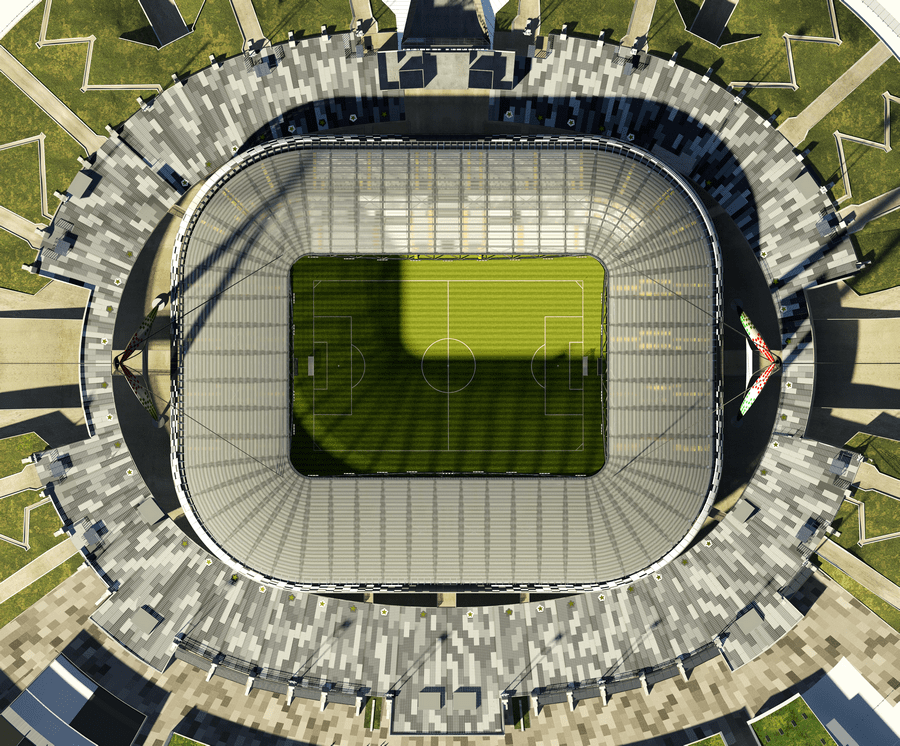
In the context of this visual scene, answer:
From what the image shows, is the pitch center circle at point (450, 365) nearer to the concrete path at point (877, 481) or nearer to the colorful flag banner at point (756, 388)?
the colorful flag banner at point (756, 388)

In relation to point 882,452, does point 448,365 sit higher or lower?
higher

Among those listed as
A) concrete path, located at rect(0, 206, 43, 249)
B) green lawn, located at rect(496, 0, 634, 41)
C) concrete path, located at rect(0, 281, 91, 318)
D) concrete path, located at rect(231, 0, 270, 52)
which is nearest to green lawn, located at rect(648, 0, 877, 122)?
green lawn, located at rect(496, 0, 634, 41)

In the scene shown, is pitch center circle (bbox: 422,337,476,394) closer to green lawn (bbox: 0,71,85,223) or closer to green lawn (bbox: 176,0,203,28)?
green lawn (bbox: 176,0,203,28)

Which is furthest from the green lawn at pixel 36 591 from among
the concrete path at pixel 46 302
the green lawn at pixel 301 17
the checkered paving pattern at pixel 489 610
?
the green lawn at pixel 301 17

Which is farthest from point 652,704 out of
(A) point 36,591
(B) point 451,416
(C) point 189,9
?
(C) point 189,9

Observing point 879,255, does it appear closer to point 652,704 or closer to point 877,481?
point 877,481

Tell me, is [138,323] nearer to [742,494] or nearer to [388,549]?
[388,549]
